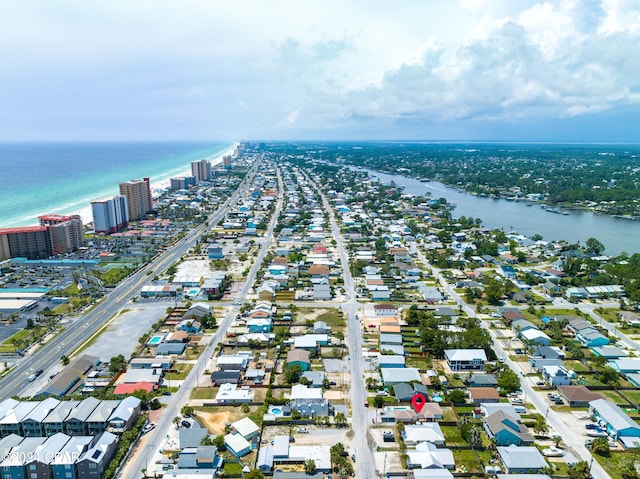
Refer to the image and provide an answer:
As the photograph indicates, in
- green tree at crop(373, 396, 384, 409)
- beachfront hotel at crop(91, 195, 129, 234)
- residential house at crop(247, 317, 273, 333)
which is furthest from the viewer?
beachfront hotel at crop(91, 195, 129, 234)

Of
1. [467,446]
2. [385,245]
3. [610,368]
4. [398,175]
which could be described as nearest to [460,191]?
[398,175]

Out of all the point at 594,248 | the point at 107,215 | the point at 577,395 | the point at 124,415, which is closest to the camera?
the point at 124,415

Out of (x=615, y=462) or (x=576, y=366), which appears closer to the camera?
(x=615, y=462)

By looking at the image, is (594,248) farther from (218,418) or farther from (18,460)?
(18,460)

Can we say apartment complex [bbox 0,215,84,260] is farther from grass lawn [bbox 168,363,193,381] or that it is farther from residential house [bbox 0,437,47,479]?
residential house [bbox 0,437,47,479]

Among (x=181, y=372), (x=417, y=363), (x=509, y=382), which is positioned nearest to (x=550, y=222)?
(x=417, y=363)

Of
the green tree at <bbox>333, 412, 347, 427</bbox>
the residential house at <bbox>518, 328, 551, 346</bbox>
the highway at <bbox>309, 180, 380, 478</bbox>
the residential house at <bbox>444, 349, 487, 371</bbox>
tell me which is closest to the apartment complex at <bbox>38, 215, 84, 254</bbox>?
the highway at <bbox>309, 180, 380, 478</bbox>
